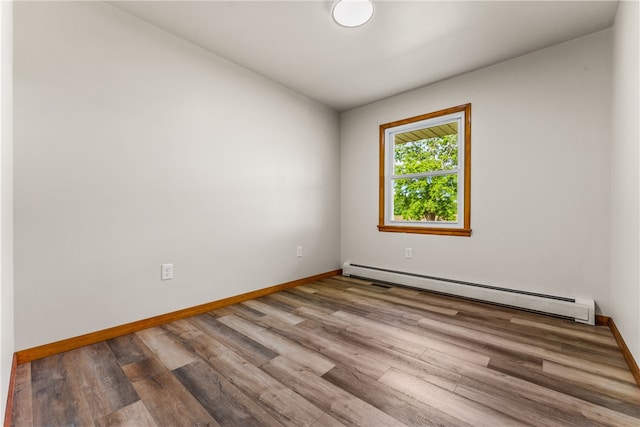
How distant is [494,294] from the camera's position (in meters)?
2.58

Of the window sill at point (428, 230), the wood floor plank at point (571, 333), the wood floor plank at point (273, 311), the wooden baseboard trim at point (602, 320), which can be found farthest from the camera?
the window sill at point (428, 230)

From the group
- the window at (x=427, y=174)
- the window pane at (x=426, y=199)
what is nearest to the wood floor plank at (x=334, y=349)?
the window at (x=427, y=174)

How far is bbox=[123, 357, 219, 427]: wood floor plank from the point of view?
116 cm

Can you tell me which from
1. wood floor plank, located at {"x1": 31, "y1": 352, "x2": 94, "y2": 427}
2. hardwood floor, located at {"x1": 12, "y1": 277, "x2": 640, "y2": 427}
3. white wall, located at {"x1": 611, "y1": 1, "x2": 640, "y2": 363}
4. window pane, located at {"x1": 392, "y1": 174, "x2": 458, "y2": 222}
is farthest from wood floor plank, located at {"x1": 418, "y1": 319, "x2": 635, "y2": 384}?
wood floor plank, located at {"x1": 31, "y1": 352, "x2": 94, "y2": 427}

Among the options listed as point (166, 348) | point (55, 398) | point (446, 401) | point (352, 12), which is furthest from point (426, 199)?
point (55, 398)

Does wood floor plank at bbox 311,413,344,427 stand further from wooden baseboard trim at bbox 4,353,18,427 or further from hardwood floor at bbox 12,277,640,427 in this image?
wooden baseboard trim at bbox 4,353,18,427

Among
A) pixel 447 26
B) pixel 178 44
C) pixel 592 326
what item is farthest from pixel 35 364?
pixel 592 326

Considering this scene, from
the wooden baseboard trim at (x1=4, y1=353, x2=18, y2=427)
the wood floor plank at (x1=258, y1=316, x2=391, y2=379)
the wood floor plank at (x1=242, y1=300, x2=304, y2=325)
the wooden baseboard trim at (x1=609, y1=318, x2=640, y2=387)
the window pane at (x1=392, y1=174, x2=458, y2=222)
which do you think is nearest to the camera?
the wooden baseboard trim at (x1=4, y1=353, x2=18, y2=427)

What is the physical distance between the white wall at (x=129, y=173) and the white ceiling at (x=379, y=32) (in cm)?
26

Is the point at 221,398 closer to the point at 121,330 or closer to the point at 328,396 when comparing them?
the point at 328,396

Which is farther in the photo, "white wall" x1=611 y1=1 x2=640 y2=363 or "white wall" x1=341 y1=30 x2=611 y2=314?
"white wall" x1=341 y1=30 x2=611 y2=314

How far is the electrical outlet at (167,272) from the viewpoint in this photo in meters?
2.16

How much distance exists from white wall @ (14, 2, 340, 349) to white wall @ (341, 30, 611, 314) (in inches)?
77.8

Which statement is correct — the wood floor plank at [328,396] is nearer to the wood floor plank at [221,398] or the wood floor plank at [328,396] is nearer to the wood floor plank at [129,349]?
the wood floor plank at [221,398]
